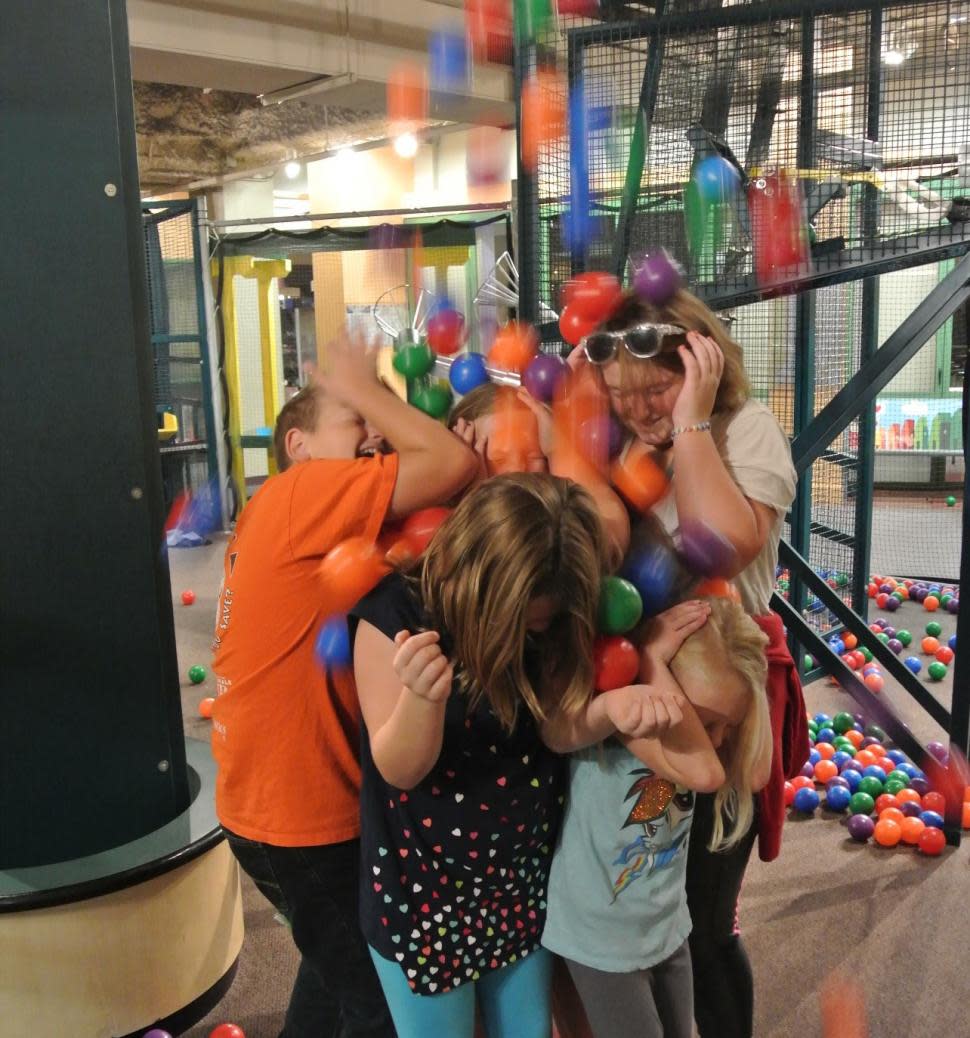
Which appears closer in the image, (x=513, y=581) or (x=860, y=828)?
(x=513, y=581)

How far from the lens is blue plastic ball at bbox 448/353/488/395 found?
171cm

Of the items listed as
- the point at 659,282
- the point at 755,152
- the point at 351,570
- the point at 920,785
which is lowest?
the point at 920,785

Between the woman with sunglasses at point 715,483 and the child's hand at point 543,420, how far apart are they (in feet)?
0.32

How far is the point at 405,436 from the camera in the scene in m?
1.41

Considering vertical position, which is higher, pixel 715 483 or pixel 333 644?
pixel 715 483

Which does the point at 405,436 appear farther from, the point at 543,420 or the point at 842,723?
the point at 842,723

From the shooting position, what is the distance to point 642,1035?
1407 millimetres

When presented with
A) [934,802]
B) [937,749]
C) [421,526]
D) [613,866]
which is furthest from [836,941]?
[421,526]

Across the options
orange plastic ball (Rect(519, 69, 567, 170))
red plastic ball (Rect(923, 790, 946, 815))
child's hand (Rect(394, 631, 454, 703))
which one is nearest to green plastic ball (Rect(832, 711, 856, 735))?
red plastic ball (Rect(923, 790, 946, 815))

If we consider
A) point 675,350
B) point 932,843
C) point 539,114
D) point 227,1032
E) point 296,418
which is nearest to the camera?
point 675,350

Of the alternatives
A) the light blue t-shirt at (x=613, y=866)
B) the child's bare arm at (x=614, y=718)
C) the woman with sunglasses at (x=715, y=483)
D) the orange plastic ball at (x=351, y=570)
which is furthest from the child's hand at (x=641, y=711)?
the orange plastic ball at (x=351, y=570)

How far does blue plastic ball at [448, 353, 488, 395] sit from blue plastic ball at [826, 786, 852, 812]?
2.31m

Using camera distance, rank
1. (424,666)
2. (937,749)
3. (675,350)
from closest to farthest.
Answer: (424,666), (675,350), (937,749)

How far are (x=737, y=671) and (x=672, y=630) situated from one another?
0.10 m
